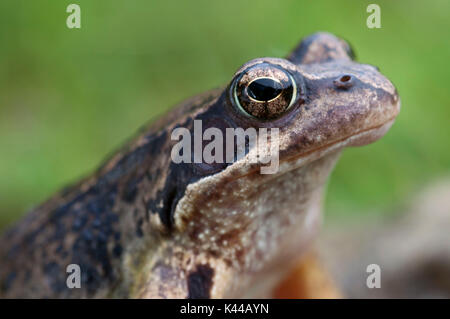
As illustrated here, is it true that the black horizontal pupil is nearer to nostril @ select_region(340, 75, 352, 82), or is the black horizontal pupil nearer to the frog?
the frog

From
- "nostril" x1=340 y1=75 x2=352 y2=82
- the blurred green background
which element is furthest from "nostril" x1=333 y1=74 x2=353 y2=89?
the blurred green background

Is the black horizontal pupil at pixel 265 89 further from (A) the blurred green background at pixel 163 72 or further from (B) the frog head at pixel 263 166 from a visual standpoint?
(A) the blurred green background at pixel 163 72

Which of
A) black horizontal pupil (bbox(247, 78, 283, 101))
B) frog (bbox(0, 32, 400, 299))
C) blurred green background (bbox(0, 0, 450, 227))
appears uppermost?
blurred green background (bbox(0, 0, 450, 227))

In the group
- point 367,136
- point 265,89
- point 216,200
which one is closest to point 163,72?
point 216,200

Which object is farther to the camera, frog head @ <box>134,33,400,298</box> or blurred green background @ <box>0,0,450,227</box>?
blurred green background @ <box>0,0,450,227</box>

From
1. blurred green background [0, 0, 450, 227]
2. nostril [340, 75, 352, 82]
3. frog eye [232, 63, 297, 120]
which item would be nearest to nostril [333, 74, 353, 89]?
nostril [340, 75, 352, 82]

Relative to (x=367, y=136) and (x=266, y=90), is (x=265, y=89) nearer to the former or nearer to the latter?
(x=266, y=90)

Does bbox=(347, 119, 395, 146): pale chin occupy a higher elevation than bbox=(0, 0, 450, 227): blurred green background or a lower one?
lower

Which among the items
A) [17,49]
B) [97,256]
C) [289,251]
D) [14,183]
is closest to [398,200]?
[289,251]
